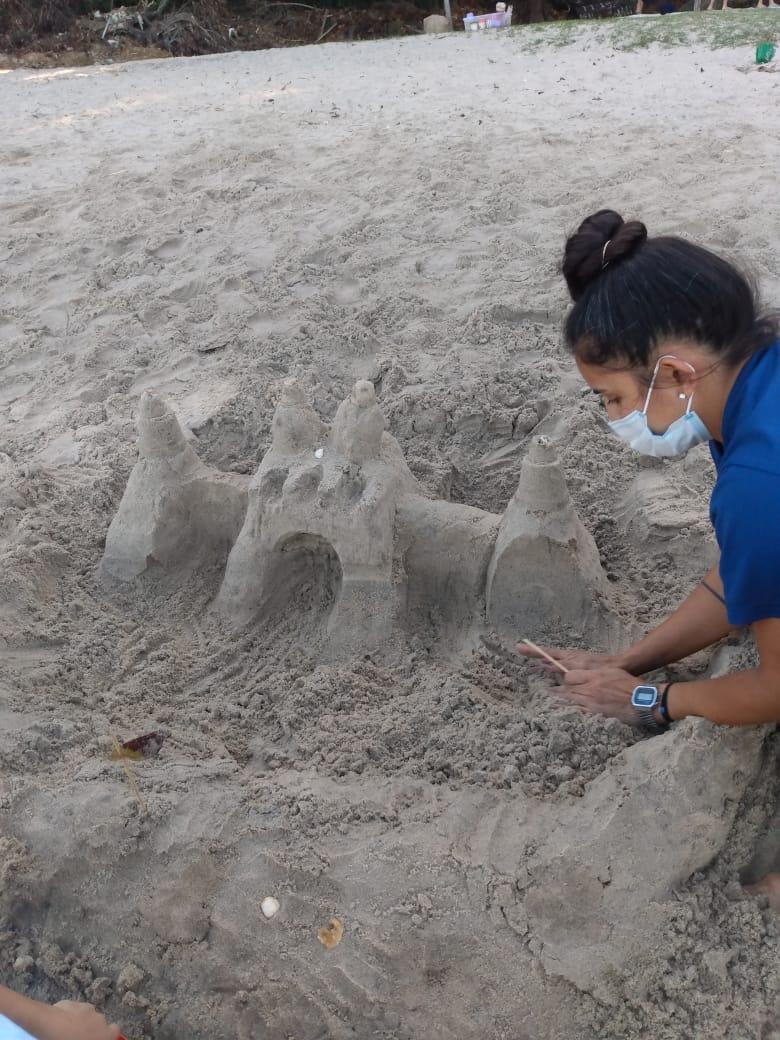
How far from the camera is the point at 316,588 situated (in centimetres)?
219

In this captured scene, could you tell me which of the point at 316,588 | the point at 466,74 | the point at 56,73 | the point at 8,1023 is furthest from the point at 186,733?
the point at 56,73

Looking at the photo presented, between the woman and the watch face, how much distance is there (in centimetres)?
15

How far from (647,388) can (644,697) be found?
63 cm

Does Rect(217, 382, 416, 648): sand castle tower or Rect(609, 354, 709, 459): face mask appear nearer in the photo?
Rect(609, 354, 709, 459): face mask

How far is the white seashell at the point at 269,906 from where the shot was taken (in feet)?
4.68

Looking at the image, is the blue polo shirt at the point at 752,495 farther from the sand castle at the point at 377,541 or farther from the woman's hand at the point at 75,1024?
the woman's hand at the point at 75,1024

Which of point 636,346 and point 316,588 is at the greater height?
point 636,346

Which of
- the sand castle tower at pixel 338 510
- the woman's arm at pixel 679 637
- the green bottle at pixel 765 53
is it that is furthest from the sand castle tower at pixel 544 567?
the green bottle at pixel 765 53

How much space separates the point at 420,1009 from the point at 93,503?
1751 mm

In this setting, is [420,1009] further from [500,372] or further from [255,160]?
[255,160]

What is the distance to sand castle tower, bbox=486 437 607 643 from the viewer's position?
189 cm

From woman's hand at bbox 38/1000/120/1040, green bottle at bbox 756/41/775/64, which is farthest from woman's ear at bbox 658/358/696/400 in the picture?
green bottle at bbox 756/41/775/64

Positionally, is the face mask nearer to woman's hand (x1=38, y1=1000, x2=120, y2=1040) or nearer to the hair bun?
the hair bun

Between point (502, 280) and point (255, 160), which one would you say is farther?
point (255, 160)
